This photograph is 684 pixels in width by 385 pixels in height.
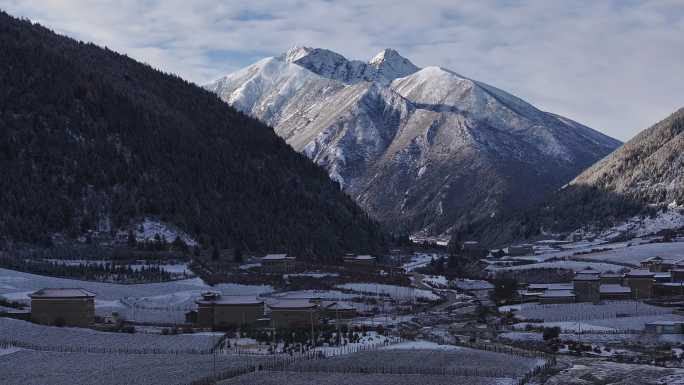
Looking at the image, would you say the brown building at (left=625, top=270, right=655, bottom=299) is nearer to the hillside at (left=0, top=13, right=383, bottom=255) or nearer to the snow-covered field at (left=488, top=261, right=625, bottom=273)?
the snow-covered field at (left=488, top=261, right=625, bottom=273)

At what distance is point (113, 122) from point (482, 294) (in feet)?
246

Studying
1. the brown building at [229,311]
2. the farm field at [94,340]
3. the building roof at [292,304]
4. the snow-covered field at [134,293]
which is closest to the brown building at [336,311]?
the building roof at [292,304]

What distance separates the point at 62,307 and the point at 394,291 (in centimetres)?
4952

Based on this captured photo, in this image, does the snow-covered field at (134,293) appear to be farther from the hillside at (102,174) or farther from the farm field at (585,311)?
the hillside at (102,174)

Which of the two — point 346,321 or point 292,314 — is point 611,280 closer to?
point 346,321

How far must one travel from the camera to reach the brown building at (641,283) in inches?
4948

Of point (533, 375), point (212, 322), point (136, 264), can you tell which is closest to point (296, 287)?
point (136, 264)

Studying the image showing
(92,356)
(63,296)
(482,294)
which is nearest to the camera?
(92,356)

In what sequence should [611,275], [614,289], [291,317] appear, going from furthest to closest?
1. [611,275]
2. [614,289]
3. [291,317]

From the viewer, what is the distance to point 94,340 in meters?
85.9

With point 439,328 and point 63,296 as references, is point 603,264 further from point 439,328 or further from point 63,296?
point 63,296

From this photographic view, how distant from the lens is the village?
7669 cm

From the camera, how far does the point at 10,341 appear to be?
82.5 meters

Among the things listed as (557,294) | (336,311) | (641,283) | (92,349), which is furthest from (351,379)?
(641,283)
